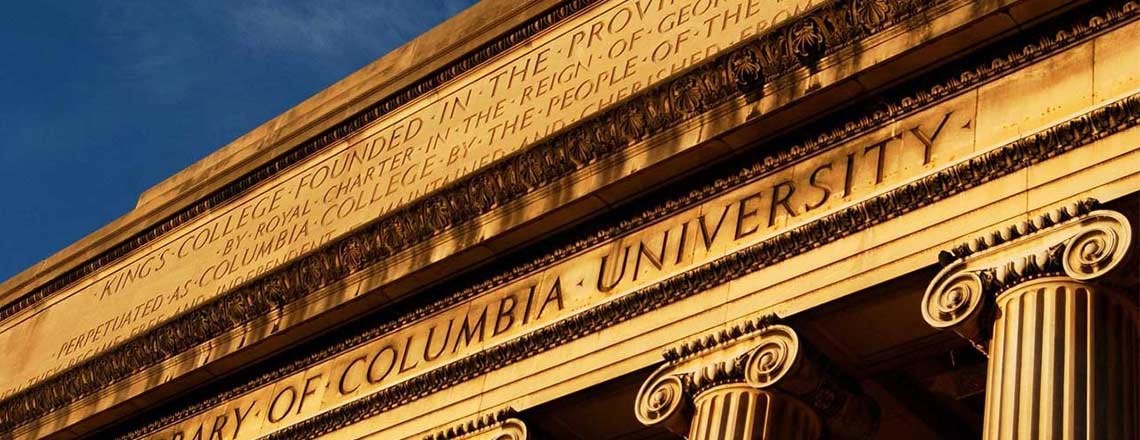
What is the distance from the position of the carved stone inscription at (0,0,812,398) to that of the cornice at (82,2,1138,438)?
7.89 ft

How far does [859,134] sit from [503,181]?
5322mm

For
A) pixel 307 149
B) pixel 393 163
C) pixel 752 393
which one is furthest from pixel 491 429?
pixel 307 149

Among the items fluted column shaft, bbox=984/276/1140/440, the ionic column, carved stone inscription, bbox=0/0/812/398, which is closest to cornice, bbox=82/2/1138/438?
the ionic column

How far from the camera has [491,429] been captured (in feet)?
72.6

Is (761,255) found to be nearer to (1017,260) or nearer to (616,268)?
(616,268)

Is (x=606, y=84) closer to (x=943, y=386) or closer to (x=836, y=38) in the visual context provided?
(x=836, y=38)

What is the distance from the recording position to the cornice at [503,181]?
68.1ft

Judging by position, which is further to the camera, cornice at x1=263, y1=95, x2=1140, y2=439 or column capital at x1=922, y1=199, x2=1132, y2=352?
cornice at x1=263, y1=95, x2=1140, y2=439

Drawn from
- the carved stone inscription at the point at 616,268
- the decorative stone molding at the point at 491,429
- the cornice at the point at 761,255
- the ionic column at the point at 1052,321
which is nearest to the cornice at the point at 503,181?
the carved stone inscription at the point at 616,268

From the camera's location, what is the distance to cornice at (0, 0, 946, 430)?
20.8m

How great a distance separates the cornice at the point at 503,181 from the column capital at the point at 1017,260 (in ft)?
10.1

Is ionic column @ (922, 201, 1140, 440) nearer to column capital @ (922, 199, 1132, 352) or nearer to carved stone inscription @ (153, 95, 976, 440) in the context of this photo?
column capital @ (922, 199, 1132, 352)

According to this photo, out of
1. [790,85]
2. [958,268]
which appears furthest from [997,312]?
[790,85]

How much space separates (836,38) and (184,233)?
48.7 ft
